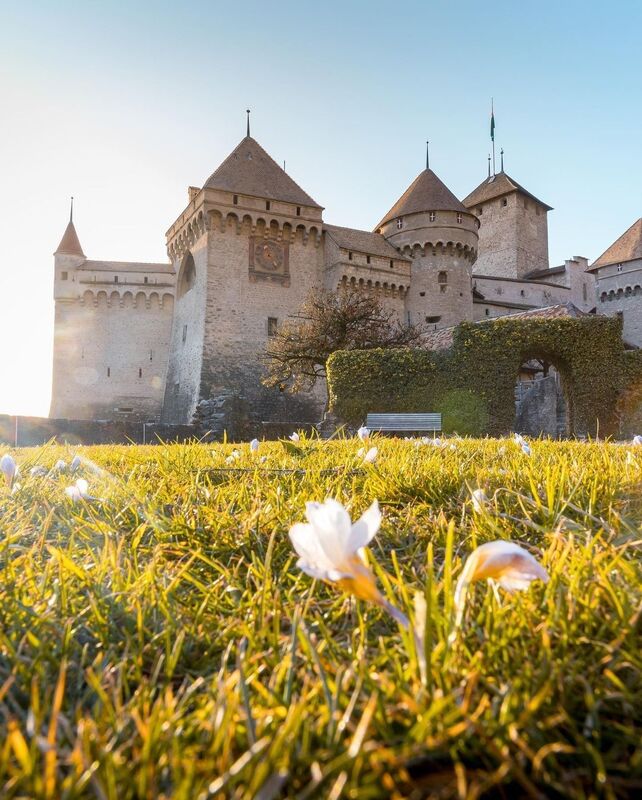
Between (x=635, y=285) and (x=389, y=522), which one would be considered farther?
(x=635, y=285)

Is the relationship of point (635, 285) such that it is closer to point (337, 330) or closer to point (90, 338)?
point (337, 330)

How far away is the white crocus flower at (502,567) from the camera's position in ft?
3.37

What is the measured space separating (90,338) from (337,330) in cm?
1705

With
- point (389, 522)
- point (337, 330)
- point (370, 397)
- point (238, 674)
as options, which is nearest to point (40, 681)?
point (238, 674)

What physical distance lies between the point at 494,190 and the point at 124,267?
3298cm

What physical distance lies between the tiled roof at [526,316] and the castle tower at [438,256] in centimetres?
844

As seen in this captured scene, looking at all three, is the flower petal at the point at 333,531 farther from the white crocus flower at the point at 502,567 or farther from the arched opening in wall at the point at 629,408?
the arched opening in wall at the point at 629,408

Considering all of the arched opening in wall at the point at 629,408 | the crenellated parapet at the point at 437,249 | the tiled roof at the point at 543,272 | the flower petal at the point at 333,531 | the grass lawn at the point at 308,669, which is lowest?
the grass lawn at the point at 308,669

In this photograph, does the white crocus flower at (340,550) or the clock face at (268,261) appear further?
the clock face at (268,261)

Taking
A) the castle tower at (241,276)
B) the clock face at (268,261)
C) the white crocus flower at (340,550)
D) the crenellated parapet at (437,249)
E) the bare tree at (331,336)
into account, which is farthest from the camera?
the crenellated parapet at (437,249)

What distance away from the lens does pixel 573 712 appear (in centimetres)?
101

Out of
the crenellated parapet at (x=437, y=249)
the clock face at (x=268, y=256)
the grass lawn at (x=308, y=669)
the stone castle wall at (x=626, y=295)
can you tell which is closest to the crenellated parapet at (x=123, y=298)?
the clock face at (x=268, y=256)

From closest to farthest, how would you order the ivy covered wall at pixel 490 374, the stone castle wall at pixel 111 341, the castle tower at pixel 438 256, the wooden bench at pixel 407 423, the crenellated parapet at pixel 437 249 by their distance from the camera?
the wooden bench at pixel 407 423
the ivy covered wall at pixel 490 374
the stone castle wall at pixel 111 341
the castle tower at pixel 438 256
the crenellated parapet at pixel 437 249

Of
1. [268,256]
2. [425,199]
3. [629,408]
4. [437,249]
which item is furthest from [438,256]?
[629,408]
